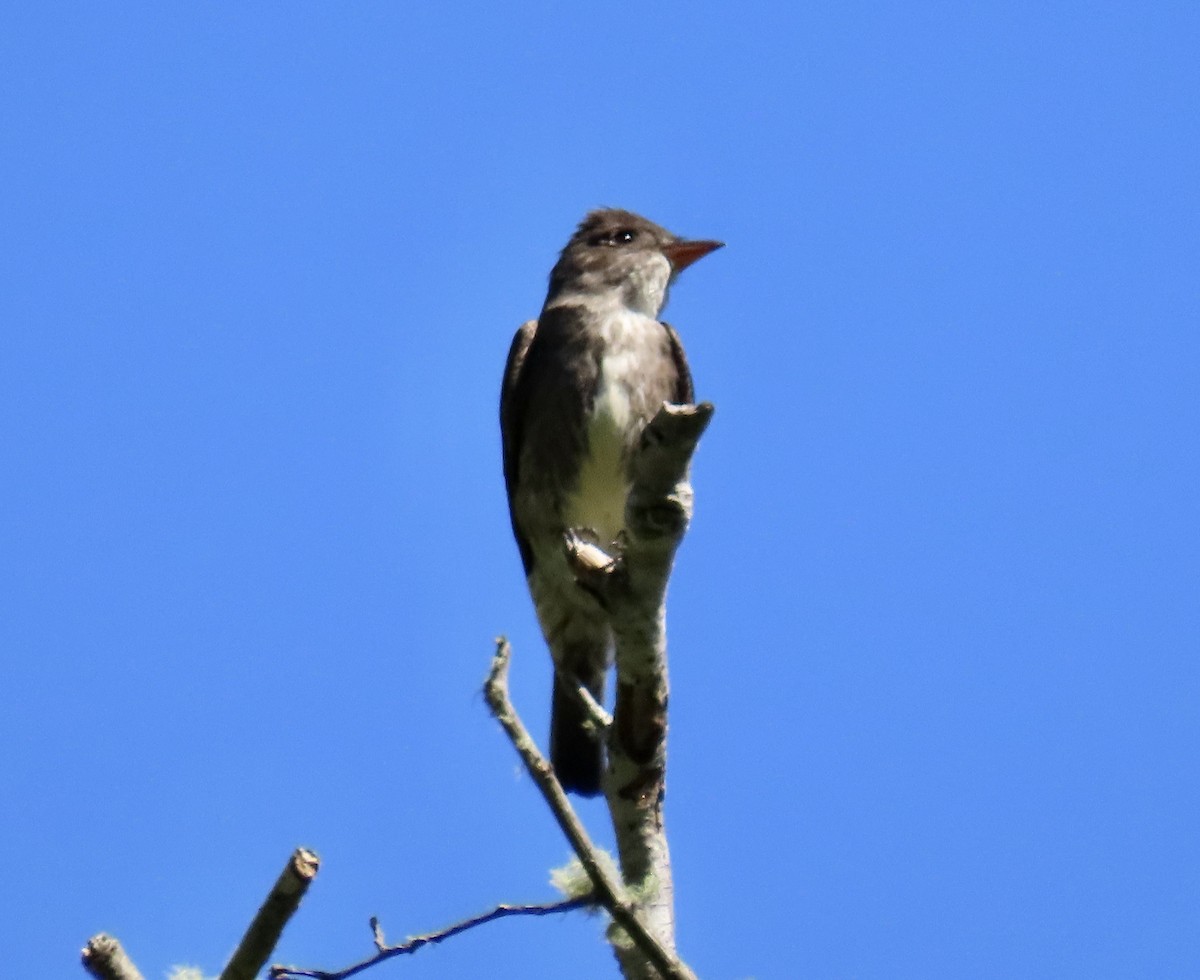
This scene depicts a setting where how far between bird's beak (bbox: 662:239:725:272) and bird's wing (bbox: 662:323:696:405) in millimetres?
556

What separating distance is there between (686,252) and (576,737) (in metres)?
2.32

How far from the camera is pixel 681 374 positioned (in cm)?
729

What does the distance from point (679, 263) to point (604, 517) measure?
1458 millimetres

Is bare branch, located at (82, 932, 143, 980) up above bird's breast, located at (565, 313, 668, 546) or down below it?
below

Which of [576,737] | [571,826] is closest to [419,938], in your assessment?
[571,826]

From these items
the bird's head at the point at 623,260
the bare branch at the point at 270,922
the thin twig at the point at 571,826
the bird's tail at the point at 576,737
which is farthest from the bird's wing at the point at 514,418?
the bare branch at the point at 270,922

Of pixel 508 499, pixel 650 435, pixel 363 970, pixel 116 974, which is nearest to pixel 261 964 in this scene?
pixel 116 974

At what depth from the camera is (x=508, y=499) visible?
750 centimetres

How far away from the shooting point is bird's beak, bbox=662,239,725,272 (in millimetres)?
7812

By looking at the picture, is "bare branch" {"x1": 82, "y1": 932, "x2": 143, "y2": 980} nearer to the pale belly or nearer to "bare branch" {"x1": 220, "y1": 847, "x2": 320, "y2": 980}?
"bare branch" {"x1": 220, "y1": 847, "x2": 320, "y2": 980}

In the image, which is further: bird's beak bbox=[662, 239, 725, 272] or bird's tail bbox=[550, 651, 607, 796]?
bird's beak bbox=[662, 239, 725, 272]

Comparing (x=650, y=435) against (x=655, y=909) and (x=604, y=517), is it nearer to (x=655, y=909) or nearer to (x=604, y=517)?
(x=655, y=909)

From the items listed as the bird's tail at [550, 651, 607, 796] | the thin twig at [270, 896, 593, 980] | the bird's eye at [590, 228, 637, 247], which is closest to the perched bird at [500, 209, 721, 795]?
the bird's tail at [550, 651, 607, 796]

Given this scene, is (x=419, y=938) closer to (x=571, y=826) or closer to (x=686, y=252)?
(x=571, y=826)
